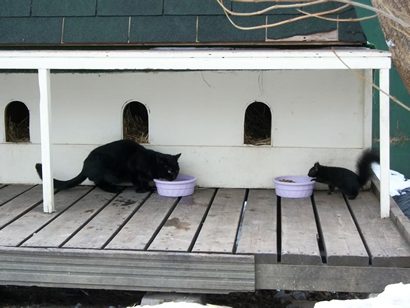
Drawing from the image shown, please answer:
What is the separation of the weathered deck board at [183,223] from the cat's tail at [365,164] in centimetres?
137

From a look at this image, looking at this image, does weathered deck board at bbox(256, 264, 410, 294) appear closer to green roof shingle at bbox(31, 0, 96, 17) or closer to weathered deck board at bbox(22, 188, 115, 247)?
weathered deck board at bbox(22, 188, 115, 247)

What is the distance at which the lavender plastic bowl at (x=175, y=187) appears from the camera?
522 centimetres

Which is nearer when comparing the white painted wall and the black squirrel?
the black squirrel

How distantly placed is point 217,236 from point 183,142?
73.4 inches

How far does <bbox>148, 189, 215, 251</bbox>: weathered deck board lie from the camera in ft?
12.5

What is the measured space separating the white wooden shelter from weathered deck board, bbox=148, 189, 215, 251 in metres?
1.07

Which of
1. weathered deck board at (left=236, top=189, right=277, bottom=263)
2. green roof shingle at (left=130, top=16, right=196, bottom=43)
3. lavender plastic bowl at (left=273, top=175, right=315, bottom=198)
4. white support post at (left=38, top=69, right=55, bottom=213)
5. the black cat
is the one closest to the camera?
weathered deck board at (left=236, top=189, right=277, bottom=263)

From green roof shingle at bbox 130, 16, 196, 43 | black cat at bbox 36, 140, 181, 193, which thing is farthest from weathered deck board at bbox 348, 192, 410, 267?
green roof shingle at bbox 130, 16, 196, 43

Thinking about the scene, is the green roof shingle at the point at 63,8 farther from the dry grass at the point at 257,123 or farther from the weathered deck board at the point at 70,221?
the dry grass at the point at 257,123

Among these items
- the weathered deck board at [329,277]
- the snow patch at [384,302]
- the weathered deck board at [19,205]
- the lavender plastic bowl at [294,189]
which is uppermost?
the snow patch at [384,302]

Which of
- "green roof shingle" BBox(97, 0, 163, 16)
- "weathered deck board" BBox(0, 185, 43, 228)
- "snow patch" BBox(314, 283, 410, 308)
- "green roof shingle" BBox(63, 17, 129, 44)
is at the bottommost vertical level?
"weathered deck board" BBox(0, 185, 43, 228)

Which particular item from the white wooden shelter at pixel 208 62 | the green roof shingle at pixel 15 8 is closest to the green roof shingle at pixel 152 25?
the green roof shingle at pixel 15 8

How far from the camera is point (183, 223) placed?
4.36 meters

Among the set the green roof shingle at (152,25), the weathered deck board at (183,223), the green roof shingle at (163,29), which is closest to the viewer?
the weathered deck board at (183,223)
